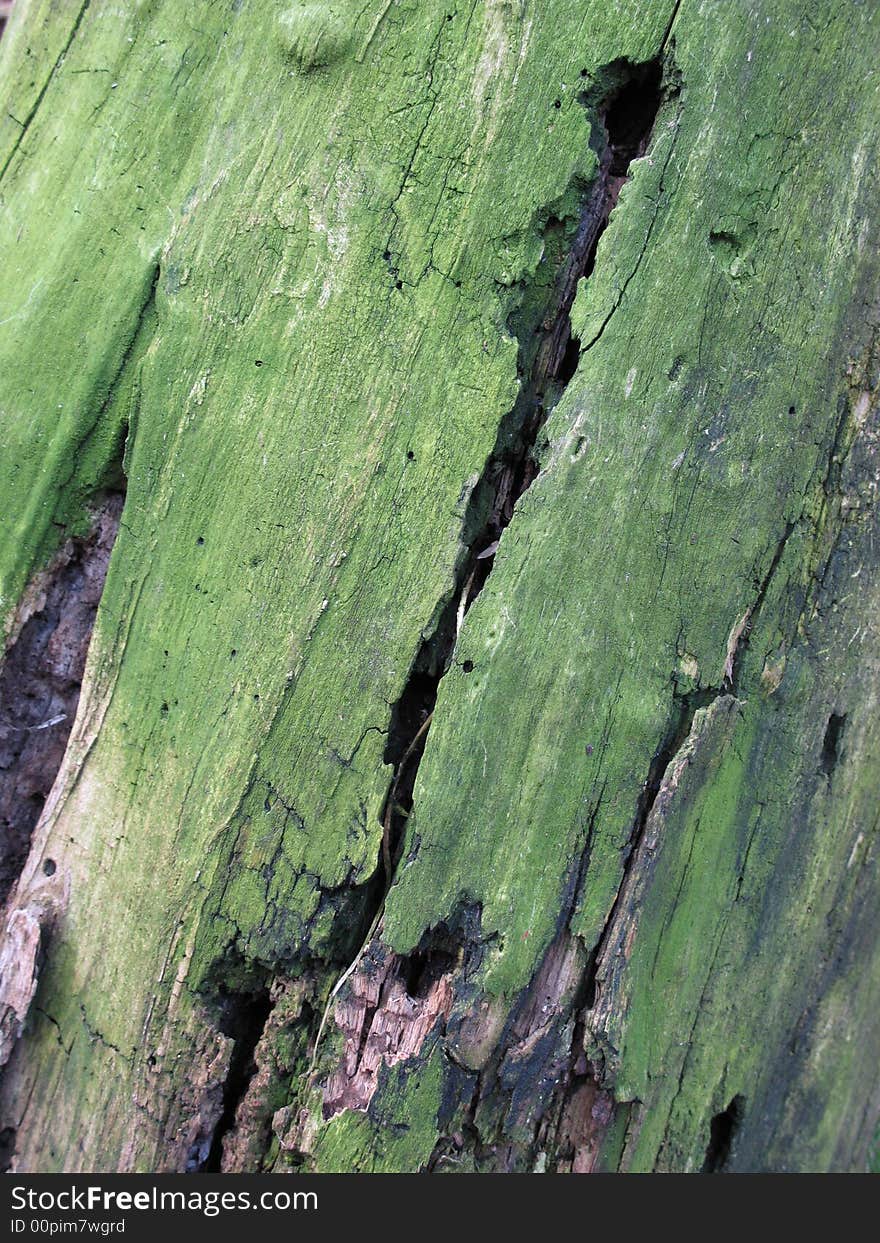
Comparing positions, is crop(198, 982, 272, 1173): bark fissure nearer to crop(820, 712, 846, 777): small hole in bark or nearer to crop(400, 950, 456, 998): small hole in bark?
crop(400, 950, 456, 998): small hole in bark

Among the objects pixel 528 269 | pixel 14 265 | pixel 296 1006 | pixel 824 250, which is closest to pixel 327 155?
pixel 528 269

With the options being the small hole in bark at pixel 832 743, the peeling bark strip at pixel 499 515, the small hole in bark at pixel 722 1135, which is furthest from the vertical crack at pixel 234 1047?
the small hole in bark at pixel 832 743

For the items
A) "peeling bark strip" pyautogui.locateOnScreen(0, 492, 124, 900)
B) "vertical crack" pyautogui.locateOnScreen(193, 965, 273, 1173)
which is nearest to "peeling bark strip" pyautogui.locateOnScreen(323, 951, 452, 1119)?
"vertical crack" pyautogui.locateOnScreen(193, 965, 273, 1173)

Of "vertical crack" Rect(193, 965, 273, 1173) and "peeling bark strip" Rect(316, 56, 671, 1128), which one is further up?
"peeling bark strip" Rect(316, 56, 671, 1128)

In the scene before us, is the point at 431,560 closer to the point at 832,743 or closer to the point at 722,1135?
the point at 832,743

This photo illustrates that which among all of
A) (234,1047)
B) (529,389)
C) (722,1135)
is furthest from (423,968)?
(529,389)

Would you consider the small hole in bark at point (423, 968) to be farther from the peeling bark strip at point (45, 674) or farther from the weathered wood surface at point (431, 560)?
the peeling bark strip at point (45, 674)
